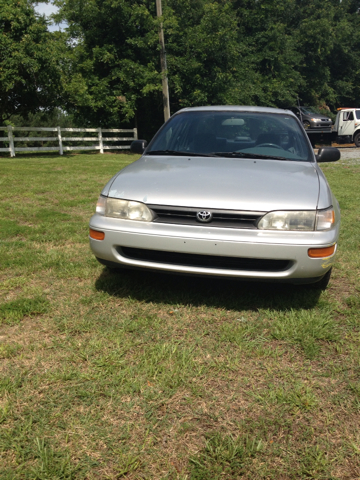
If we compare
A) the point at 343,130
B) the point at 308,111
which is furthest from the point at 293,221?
the point at 308,111

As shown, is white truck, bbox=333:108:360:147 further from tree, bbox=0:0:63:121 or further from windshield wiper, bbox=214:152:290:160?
windshield wiper, bbox=214:152:290:160

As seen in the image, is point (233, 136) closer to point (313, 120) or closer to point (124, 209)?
point (124, 209)

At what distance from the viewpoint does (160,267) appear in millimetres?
3004

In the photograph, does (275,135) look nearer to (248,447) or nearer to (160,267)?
(160,267)

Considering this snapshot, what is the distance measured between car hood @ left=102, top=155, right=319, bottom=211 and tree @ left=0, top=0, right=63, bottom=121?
48.8 feet

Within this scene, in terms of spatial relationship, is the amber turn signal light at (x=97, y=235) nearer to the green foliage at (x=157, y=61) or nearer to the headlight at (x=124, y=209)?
the headlight at (x=124, y=209)

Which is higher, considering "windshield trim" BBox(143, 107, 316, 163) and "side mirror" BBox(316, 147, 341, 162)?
"windshield trim" BBox(143, 107, 316, 163)

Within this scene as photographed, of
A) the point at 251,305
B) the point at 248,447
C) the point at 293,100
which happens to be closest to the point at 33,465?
the point at 248,447

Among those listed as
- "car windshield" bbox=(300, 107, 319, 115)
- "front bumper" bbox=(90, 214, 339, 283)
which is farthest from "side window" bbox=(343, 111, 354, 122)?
"front bumper" bbox=(90, 214, 339, 283)

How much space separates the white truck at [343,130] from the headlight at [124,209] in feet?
69.6

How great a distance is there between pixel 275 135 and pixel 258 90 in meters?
23.0

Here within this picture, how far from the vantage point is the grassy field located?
1.74 m

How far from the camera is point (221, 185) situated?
3.01 meters

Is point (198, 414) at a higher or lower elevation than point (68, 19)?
lower
